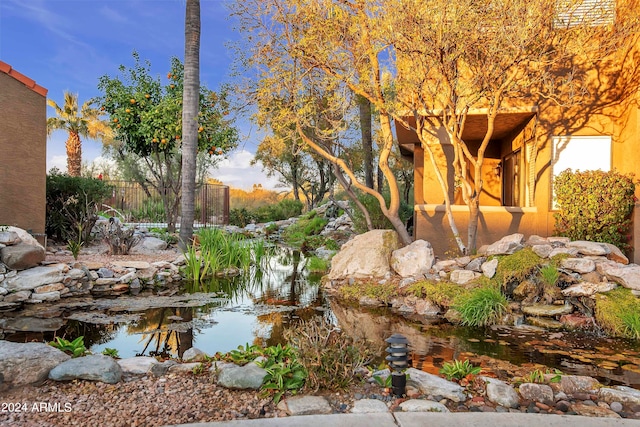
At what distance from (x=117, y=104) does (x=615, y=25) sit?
11975 millimetres

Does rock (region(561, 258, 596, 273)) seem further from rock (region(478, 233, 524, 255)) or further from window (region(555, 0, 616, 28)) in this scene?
window (region(555, 0, 616, 28))

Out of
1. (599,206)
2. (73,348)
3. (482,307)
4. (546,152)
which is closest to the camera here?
(73,348)

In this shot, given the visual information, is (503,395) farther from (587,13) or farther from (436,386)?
(587,13)

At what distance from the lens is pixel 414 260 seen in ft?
26.2

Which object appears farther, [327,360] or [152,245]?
[152,245]

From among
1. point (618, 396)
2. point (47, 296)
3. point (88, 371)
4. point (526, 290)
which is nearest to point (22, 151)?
point (47, 296)

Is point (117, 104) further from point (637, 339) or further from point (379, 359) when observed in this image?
point (637, 339)

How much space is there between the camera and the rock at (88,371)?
10.7 ft

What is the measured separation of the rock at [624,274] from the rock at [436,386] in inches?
171

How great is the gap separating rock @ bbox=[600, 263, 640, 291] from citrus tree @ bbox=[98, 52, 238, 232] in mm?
9148

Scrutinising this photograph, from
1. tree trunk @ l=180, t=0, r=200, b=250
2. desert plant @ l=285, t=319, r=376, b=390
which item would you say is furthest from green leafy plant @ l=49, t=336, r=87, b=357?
tree trunk @ l=180, t=0, r=200, b=250

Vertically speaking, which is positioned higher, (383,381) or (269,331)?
(383,381)

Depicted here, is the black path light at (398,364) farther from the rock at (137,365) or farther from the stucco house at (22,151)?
the stucco house at (22,151)

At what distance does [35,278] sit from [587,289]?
8.55 m
